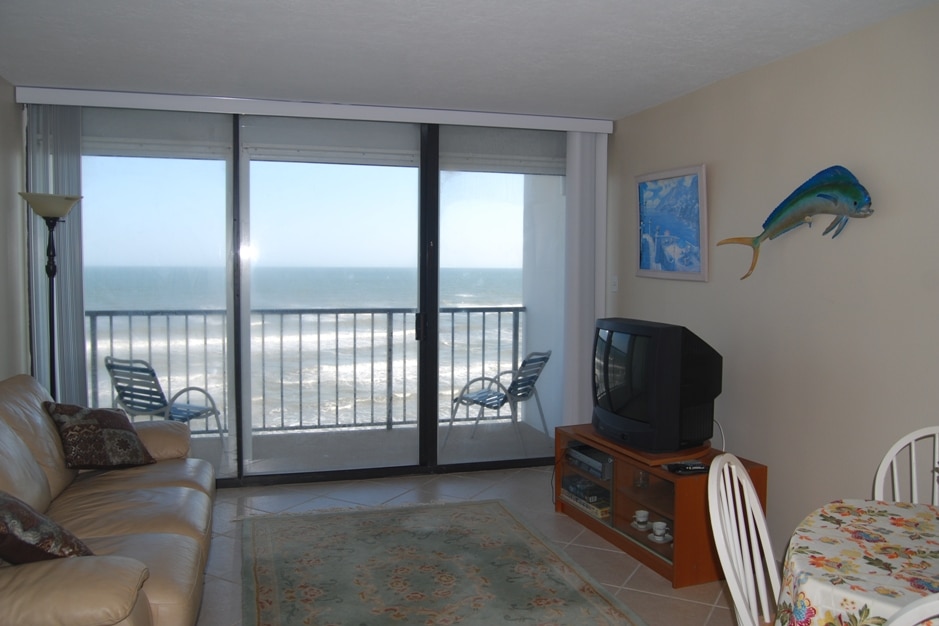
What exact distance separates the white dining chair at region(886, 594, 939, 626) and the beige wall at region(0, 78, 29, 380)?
393cm

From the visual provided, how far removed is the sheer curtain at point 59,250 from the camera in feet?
13.3

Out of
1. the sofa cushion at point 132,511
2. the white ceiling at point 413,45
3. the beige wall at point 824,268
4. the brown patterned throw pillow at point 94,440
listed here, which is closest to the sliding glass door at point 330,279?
the white ceiling at point 413,45

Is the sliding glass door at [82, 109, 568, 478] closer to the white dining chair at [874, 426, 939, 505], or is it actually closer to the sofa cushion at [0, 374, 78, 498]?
the sofa cushion at [0, 374, 78, 498]

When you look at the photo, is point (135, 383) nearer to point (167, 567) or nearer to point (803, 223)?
point (167, 567)

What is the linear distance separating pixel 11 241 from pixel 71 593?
2.64 metres

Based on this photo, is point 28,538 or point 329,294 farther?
point 329,294

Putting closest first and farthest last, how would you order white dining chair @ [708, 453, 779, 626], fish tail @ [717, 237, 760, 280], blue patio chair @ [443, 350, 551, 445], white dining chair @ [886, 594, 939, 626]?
white dining chair @ [886, 594, 939, 626]
white dining chair @ [708, 453, 779, 626]
fish tail @ [717, 237, 760, 280]
blue patio chair @ [443, 350, 551, 445]

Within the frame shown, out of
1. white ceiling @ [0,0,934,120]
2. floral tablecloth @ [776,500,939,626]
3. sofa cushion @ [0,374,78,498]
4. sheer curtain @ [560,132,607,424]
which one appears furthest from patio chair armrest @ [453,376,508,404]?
floral tablecloth @ [776,500,939,626]

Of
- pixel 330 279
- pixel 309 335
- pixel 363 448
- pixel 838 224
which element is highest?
pixel 838 224

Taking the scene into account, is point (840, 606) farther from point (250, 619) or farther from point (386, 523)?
point (386, 523)

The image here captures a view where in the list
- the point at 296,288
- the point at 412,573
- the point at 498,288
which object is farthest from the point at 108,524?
the point at 498,288

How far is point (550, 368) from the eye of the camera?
195 inches

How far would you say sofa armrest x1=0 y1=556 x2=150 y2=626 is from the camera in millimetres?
1833

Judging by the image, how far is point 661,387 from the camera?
336 cm
